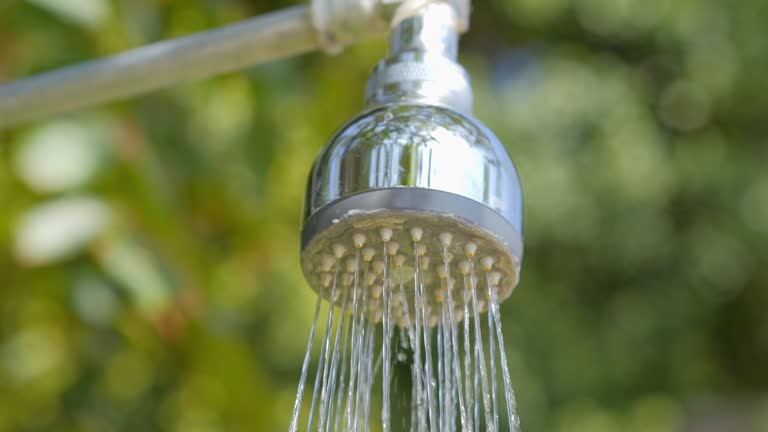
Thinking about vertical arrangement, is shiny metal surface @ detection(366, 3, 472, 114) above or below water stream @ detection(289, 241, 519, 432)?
above

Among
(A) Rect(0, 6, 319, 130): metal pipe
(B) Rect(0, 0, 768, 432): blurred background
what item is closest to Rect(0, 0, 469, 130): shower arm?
(A) Rect(0, 6, 319, 130): metal pipe

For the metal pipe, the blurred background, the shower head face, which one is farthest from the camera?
the blurred background

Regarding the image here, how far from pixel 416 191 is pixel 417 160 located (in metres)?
0.01

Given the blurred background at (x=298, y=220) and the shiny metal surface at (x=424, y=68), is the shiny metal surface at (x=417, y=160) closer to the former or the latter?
the shiny metal surface at (x=424, y=68)

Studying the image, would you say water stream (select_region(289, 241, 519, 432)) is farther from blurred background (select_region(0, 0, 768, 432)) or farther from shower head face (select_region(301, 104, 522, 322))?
blurred background (select_region(0, 0, 768, 432))

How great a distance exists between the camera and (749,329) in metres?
1.92

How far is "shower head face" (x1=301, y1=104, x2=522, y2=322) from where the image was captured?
0.40 m

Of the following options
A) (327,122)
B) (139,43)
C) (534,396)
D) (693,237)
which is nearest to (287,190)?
(327,122)

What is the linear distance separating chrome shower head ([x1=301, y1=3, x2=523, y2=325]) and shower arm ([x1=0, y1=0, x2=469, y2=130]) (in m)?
0.04

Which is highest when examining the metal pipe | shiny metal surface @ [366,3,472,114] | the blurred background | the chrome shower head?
the blurred background

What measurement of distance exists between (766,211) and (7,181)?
122 centimetres

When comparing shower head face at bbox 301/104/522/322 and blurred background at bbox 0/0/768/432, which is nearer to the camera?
shower head face at bbox 301/104/522/322

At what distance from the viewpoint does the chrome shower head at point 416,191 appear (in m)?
0.40

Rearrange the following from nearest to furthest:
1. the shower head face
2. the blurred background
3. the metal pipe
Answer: the shower head face, the metal pipe, the blurred background
